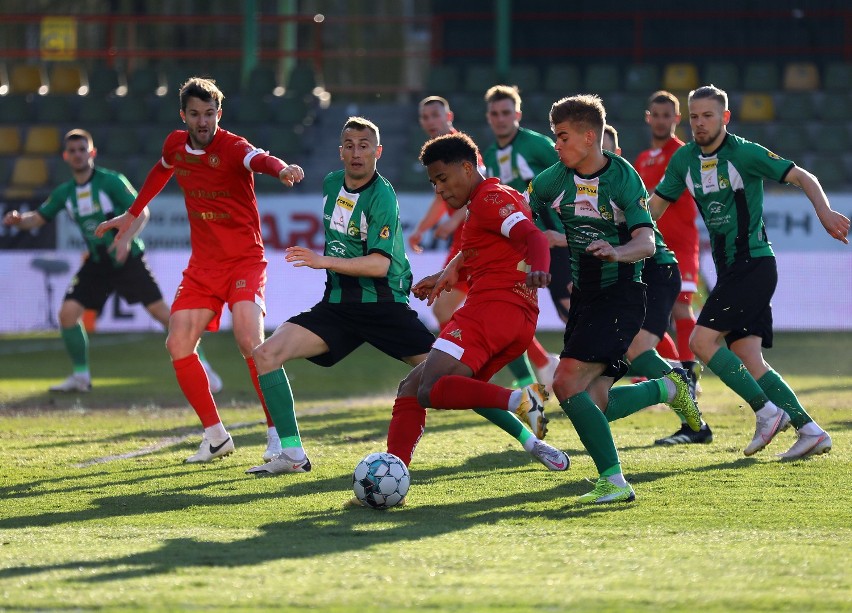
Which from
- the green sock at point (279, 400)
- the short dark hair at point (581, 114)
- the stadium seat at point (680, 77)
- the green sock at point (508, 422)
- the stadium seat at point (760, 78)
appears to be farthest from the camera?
the stadium seat at point (680, 77)

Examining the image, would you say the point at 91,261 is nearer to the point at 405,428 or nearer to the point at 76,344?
the point at 76,344

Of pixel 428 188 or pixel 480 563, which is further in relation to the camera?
pixel 428 188

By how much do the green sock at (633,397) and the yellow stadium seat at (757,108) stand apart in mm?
15047

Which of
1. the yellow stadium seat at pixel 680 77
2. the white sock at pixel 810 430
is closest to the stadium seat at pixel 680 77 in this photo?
the yellow stadium seat at pixel 680 77

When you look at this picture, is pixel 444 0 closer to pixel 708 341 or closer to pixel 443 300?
pixel 443 300

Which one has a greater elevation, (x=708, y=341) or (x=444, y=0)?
(x=444, y=0)

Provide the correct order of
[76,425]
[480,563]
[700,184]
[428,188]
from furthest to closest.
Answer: [428,188] < [76,425] < [700,184] < [480,563]

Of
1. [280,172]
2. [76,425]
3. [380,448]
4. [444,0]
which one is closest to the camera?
[280,172]

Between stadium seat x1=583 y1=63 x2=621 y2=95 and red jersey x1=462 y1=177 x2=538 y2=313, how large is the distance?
50.7ft

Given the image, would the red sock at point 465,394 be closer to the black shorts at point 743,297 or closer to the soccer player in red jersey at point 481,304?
the soccer player in red jersey at point 481,304

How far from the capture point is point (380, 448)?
8164 millimetres

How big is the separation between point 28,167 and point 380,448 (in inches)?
572

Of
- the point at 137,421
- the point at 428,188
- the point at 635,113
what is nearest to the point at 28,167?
Answer: the point at 428,188

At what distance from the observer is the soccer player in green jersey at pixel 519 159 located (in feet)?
32.2
